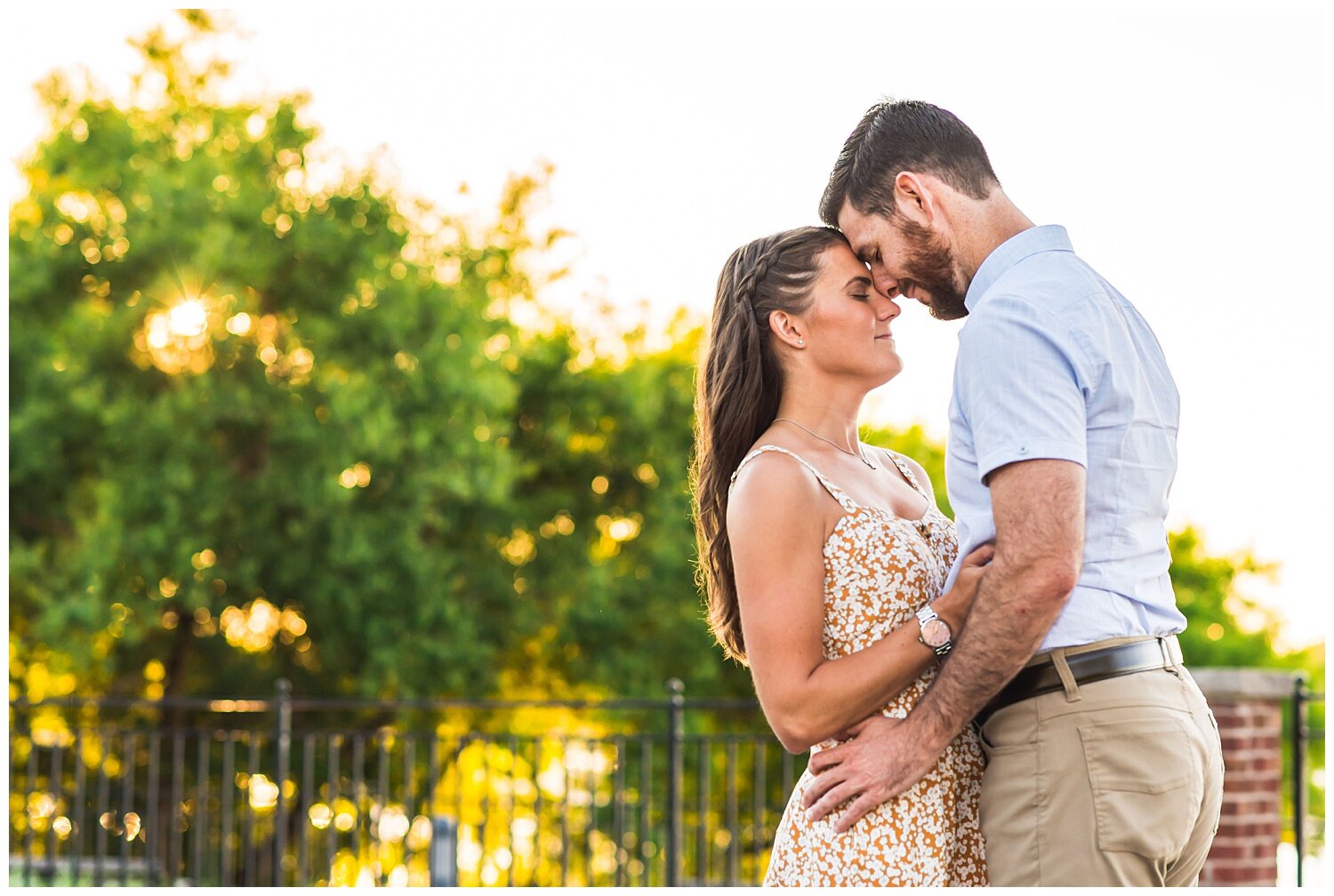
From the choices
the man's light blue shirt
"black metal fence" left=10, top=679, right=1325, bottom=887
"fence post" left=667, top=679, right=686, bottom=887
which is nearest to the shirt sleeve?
the man's light blue shirt

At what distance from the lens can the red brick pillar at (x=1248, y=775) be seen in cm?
628

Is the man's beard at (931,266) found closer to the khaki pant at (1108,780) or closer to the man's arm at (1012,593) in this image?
the man's arm at (1012,593)

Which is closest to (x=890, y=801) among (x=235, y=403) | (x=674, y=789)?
(x=674, y=789)

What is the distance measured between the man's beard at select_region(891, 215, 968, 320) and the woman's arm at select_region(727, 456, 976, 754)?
45cm

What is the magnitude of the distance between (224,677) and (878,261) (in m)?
13.9

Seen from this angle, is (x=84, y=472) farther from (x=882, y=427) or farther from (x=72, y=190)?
(x=882, y=427)

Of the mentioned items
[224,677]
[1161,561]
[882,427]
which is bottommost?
[224,677]

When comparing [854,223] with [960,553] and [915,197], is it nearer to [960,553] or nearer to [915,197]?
[915,197]

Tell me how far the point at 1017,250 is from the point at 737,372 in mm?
634

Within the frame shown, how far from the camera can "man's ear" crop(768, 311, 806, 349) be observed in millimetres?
2664

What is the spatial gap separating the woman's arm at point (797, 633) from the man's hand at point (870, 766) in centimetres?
4

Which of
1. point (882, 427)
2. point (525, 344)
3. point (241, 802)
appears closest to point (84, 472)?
point (241, 802)

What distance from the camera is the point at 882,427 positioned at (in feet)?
80.5

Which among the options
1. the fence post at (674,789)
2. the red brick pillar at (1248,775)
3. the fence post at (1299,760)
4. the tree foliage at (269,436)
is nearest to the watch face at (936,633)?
the red brick pillar at (1248,775)
